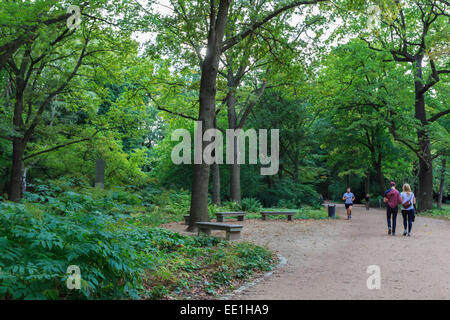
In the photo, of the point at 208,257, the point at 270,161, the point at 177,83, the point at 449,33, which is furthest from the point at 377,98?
the point at 208,257

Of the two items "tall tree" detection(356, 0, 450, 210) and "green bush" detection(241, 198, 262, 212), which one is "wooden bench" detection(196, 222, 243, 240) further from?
"tall tree" detection(356, 0, 450, 210)

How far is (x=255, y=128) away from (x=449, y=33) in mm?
13536

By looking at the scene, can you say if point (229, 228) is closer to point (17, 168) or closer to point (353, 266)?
point (353, 266)

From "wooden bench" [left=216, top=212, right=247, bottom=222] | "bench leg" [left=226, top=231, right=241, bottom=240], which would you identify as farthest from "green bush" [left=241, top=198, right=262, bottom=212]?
"bench leg" [left=226, top=231, right=241, bottom=240]

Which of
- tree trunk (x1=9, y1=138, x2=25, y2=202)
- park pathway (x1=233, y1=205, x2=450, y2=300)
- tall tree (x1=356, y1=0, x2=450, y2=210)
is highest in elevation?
tall tree (x1=356, y1=0, x2=450, y2=210)

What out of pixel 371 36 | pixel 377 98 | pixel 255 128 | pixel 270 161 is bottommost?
pixel 270 161

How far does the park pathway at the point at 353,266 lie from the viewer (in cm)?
559

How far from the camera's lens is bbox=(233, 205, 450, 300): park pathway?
5.59 metres

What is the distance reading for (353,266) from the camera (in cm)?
752

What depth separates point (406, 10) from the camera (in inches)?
933

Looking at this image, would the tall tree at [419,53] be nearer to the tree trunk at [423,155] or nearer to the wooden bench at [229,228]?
the tree trunk at [423,155]

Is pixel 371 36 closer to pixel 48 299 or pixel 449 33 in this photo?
pixel 449 33

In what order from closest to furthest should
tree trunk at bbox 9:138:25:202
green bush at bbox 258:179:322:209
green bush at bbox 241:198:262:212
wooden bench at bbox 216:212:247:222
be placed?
wooden bench at bbox 216:212:247:222, tree trunk at bbox 9:138:25:202, green bush at bbox 241:198:262:212, green bush at bbox 258:179:322:209

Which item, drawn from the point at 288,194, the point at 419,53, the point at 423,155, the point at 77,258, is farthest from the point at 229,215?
the point at 419,53
